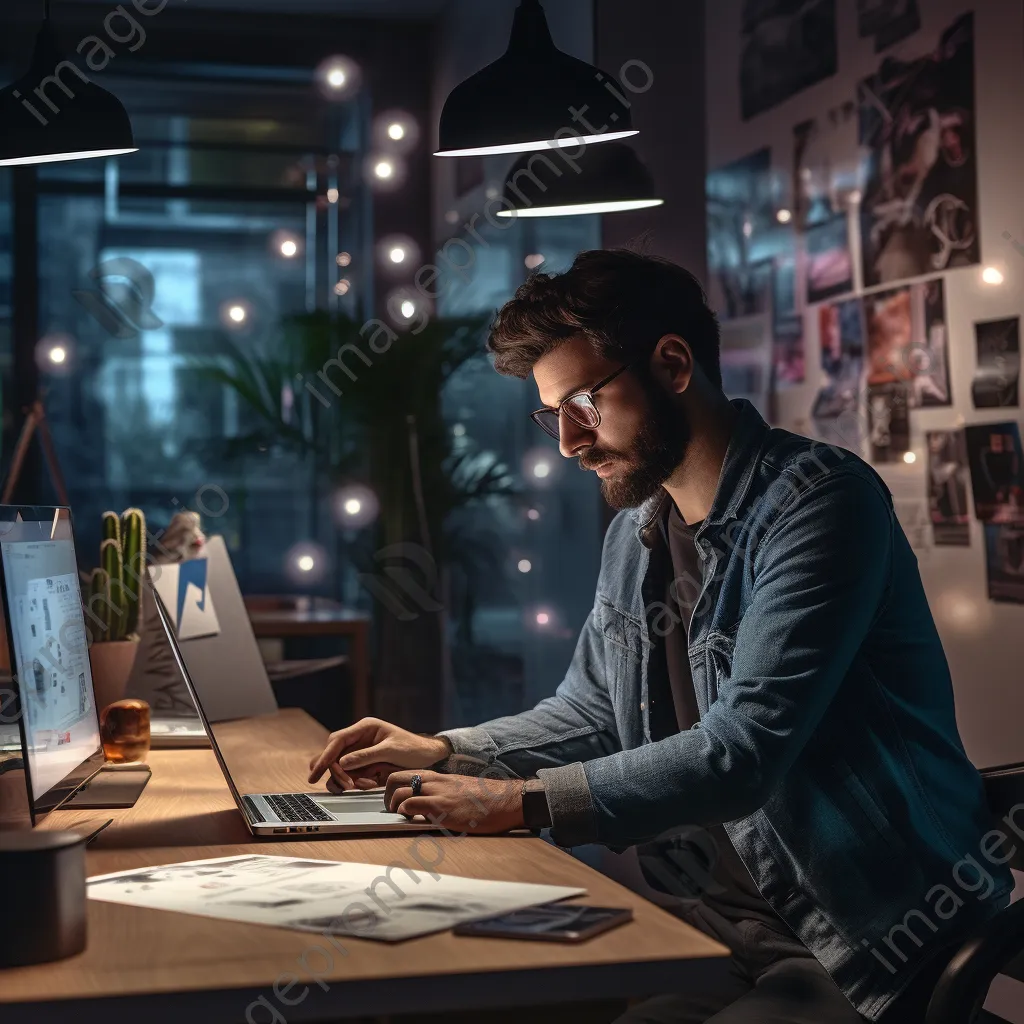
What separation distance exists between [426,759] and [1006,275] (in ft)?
5.35

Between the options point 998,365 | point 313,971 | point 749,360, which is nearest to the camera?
point 313,971

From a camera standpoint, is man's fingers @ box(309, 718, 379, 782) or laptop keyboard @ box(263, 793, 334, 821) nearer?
laptop keyboard @ box(263, 793, 334, 821)

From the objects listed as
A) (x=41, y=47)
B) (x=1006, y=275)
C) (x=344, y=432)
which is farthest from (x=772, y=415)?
(x=344, y=432)

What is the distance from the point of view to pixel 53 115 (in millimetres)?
2455

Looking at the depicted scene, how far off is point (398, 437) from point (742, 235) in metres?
2.18

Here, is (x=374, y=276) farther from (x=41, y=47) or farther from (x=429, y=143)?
(x=41, y=47)

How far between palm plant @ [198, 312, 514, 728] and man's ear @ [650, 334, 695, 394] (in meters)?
3.76

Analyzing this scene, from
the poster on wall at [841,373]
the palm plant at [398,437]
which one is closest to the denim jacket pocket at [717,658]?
the poster on wall at [841,373]

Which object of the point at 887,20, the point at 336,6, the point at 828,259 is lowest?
the point at 828,259

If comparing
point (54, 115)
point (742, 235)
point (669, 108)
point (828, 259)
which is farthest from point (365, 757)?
point (669, 108)

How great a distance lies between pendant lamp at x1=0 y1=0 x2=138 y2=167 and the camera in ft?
8.00

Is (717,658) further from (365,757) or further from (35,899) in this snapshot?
(35,899)

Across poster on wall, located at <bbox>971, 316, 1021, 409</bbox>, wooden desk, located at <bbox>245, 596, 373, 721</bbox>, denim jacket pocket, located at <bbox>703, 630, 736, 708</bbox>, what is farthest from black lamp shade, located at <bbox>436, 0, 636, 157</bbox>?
wooden desk, located at <bbox>245, 596, 373, 721</bbox>

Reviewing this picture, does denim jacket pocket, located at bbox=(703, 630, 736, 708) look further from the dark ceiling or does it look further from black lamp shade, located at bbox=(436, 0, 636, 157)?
the dark ceiling
